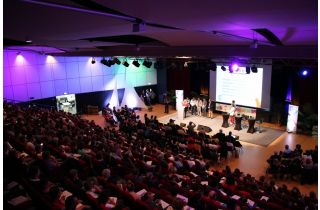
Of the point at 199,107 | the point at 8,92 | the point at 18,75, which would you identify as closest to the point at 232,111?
the point at 199,107

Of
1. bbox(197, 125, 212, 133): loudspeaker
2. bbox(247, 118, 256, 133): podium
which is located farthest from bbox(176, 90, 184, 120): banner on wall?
bbox(247, 118, 256, 133): podium

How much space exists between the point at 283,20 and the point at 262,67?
11.2 metres

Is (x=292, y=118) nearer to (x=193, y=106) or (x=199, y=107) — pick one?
(x=199, y=107)

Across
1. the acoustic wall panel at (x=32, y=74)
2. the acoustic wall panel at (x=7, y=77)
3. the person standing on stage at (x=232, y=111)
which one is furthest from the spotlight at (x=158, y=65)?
the acoustic wall panel at (x=7, y=77)

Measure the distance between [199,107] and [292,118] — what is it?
198 inches

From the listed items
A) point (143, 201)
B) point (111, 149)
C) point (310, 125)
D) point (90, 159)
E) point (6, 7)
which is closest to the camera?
point (6, 7)

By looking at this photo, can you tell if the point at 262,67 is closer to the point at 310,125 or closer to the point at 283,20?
the point at 310,125

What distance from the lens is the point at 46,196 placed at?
486cm

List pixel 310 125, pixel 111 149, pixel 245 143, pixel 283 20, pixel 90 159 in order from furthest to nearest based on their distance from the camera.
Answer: pixel 310 125
pixel 245 143
pixel 111 149
pixel 90 159
pixel 283 20

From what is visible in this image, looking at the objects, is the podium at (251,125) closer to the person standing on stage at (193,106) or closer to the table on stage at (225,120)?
the table on stage at (225,120)

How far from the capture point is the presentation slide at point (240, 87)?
49.4 ft

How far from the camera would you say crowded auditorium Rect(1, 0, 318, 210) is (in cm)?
421

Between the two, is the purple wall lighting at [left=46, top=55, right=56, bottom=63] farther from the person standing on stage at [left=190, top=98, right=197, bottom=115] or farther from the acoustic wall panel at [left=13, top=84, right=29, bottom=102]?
the person standing on stage at [left=190, top=98, right=197, bottom=115]

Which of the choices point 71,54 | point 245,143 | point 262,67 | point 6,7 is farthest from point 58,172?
point 262,67
